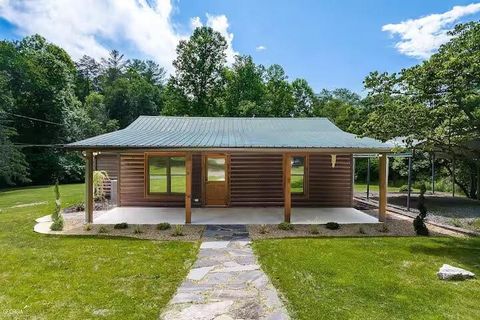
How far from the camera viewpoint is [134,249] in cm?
700

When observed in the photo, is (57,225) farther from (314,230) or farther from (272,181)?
(272,181)

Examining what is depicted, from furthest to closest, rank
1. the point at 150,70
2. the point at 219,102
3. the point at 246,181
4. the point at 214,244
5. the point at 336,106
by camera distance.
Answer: the point at 150,70 → the point at 336,106 → the point at 219,102 → the point at 246,181 → the point at 214,244

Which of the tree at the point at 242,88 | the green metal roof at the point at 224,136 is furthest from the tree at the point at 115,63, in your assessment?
the green metal roof at the point at 224,136

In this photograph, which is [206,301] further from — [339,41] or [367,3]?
[339,41]

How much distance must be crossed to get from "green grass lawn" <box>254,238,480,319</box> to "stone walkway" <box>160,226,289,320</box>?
0.75 feet

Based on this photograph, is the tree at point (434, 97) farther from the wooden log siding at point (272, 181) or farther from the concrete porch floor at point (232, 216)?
the wooden log siding at point (272, 181)

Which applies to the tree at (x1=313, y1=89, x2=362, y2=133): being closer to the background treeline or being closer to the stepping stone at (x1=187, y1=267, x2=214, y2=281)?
the background treeline

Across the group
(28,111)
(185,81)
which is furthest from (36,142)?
(185,81)

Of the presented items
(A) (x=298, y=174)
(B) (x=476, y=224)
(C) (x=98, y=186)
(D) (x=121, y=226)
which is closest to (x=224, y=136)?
(A) (x=298, y=174)

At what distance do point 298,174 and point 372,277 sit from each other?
7.36 m

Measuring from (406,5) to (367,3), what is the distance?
2804mm

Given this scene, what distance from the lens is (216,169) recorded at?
489 inches

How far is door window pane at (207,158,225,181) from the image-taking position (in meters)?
12.4

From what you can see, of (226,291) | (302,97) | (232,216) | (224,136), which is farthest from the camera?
(302,97)
